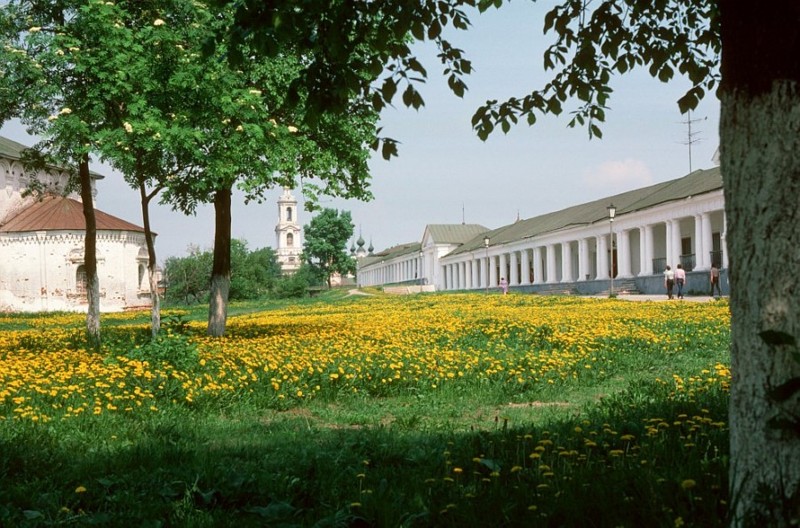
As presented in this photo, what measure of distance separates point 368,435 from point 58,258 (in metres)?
51.8

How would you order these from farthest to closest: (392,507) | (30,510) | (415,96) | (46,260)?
1. (46,260)
2. (415,96)
3. (30,510)
4. (392,507)

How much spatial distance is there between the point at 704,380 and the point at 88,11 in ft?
35.7

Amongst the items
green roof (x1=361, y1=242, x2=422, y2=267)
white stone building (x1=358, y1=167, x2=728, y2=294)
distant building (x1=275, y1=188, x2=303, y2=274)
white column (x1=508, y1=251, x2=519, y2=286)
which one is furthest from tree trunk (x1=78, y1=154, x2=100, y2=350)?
distant building (x1=275, y1=188, x2=303, y2=274)

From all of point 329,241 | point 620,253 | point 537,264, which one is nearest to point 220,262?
point 620,253

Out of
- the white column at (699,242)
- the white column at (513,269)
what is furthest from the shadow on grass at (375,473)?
the white column at (513,269)

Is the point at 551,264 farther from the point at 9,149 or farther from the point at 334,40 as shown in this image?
the point at 334,40

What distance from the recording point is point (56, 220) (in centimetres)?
5359

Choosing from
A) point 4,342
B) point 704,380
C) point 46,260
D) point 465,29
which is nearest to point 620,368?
point 704,380

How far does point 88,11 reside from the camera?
40.9ft

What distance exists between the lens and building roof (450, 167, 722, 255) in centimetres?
4281

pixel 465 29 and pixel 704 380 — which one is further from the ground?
pixel 465 29

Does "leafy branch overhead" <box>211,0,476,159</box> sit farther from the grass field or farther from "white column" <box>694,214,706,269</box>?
"white column" <box>694,214,706,269</box>

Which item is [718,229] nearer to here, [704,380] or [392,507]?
[704,380]

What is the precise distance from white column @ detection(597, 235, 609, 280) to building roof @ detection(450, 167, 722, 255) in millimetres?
1442
